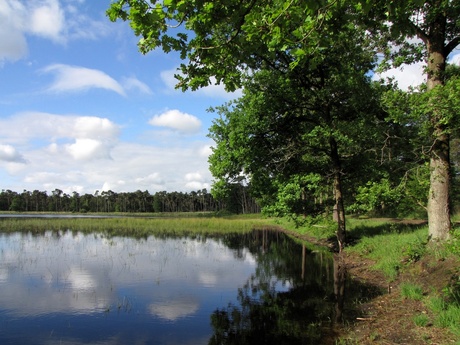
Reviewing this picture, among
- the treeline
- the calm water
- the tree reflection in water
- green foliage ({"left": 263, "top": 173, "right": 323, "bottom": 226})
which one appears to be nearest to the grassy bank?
the tree reflection in water

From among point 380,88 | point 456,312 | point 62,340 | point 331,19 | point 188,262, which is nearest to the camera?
point 331,19

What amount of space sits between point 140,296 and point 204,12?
10.9 metres

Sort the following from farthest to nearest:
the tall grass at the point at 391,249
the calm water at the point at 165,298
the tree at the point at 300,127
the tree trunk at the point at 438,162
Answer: the tree at the point at 300,127 < the tall grass at the point at 391,249 < the tree trunk at the point at 438,162 < the calm water at the point at 165,298

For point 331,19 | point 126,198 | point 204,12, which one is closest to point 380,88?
point 331,19

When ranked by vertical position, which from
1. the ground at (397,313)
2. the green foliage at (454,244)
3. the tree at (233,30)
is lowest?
the ground at (397,313)

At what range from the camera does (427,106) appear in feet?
34.5

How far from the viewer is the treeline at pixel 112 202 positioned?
16075 centimetres

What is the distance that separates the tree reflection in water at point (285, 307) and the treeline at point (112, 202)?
142m

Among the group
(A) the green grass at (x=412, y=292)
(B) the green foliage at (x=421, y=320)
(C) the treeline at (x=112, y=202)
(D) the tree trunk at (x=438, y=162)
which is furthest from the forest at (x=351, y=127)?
(C) the treeline at (x=112, y=202)

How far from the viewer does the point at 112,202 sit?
6924 inches

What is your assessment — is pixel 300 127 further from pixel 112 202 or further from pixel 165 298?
pixel 112 202

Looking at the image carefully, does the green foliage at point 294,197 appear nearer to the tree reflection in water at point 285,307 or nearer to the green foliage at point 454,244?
the tree reflection in water at point 285,307

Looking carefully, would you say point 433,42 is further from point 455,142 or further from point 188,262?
point 455,142

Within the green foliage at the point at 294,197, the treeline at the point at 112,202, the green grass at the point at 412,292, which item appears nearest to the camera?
the green grass at the point at 412,292
